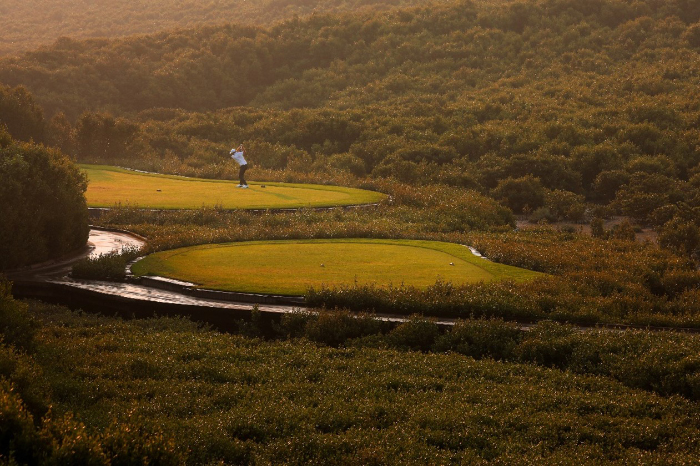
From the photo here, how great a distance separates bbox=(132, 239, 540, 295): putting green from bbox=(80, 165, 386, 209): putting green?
7004mm

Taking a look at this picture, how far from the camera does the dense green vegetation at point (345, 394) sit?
12227 mm

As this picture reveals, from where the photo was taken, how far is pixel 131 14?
4245 inches

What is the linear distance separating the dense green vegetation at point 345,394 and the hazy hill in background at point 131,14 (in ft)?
264

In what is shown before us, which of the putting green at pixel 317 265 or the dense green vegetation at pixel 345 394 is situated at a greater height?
the putting green at pixel 317 265

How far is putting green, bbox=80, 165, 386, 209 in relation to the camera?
109 feet

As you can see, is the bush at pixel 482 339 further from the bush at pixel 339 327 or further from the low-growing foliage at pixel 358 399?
the bush at pixel 339 327

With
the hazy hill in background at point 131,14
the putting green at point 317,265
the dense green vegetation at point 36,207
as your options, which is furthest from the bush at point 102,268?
the hazy hill in background at point 131,14

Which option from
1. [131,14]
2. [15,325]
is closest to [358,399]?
[15,325]

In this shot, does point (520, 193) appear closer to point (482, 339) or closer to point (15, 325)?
point (482, 339)

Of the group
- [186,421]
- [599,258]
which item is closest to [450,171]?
[599,258]

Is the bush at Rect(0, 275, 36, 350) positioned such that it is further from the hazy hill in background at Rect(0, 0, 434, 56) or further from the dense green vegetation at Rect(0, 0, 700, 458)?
the hazy hill in background at Rect(0, 0, 434, 56)

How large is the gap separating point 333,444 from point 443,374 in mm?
3558

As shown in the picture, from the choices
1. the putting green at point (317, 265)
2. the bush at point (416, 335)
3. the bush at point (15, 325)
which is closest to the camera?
the bush at point (15, 325)

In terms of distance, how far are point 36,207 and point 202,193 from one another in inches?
463
